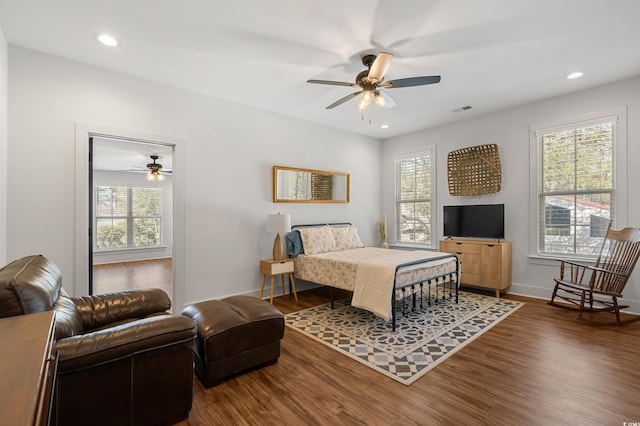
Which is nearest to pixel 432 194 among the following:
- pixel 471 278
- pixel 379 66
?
pixel 471 278

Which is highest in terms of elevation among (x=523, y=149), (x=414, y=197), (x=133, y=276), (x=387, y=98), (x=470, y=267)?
(x=387, y=98)

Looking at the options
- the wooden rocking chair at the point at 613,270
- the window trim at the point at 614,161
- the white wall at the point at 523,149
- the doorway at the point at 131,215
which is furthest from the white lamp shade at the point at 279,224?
the window trim at the point at 614,161

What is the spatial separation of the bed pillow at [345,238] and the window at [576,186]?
2.74 metres

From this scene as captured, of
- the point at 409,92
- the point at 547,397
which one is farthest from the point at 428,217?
the point at 547,397

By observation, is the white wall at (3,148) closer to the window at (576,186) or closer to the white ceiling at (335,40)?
the white ceiling at (335,40)

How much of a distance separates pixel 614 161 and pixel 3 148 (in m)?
6.64

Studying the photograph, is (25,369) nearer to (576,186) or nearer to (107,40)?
(107,40)

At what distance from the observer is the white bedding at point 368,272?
3232 millimetres

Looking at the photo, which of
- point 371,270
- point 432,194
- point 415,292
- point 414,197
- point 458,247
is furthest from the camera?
point 414,197

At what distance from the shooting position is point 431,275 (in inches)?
149

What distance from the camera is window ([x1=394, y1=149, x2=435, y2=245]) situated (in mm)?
5793

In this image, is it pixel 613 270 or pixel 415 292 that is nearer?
pixel 613 270

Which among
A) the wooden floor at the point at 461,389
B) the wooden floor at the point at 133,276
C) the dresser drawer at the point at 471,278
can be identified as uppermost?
the dresser drawer at the point at 471,278

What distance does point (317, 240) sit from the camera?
4707 millimetres
